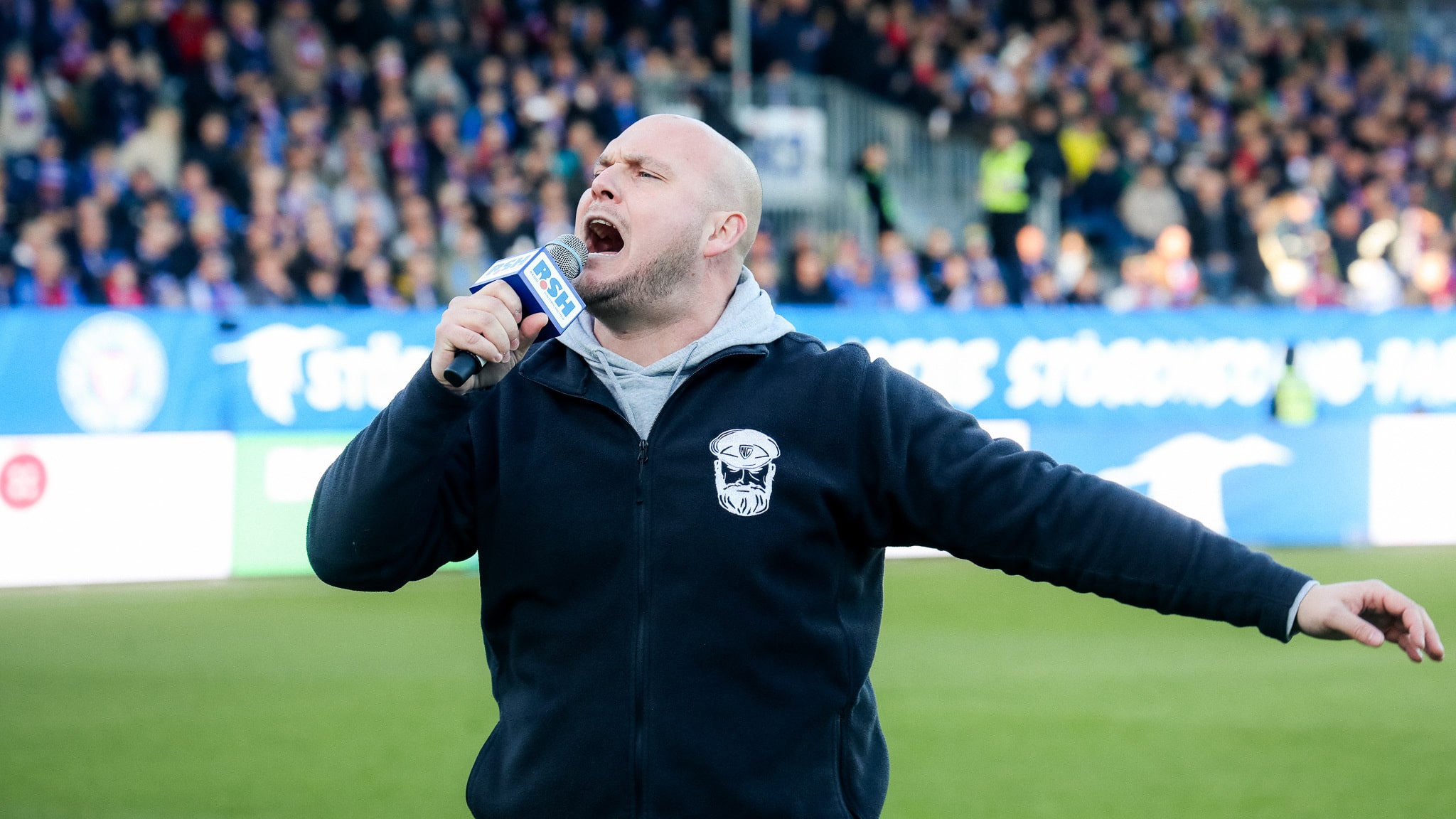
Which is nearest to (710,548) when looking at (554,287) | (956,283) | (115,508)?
(554,287)

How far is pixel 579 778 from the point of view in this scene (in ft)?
9.02

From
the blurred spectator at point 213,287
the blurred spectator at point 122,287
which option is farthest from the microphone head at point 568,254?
the blurred spectator at point 213,287

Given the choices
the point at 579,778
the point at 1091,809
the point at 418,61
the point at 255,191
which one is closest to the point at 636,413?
the point at 579,778

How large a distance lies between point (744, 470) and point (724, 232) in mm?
568

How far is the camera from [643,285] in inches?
120

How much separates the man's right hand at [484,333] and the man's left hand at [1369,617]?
143 centimetres

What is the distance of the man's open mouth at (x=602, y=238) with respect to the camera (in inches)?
126

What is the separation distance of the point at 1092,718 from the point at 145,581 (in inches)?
253

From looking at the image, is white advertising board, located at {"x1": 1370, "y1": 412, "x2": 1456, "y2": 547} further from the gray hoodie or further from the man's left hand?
the gray hoodie

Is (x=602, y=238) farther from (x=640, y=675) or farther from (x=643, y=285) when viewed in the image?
(x=640, y=675)

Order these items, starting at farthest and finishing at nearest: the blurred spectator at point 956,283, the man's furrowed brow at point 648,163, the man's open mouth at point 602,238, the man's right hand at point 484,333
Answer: the blurred spectator at point 956,283 → the man's open mouth at point 602,238 → the man's furrowed brow at point 648,163 → the man's right hand at point 484,333

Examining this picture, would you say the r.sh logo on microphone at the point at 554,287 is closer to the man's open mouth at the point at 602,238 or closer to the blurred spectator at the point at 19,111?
the man's open mouth at the point at 602,238

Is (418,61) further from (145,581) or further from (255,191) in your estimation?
(145,581)

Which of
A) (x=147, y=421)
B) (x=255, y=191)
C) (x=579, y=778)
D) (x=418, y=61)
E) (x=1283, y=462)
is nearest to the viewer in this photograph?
(x=579, y=778)
